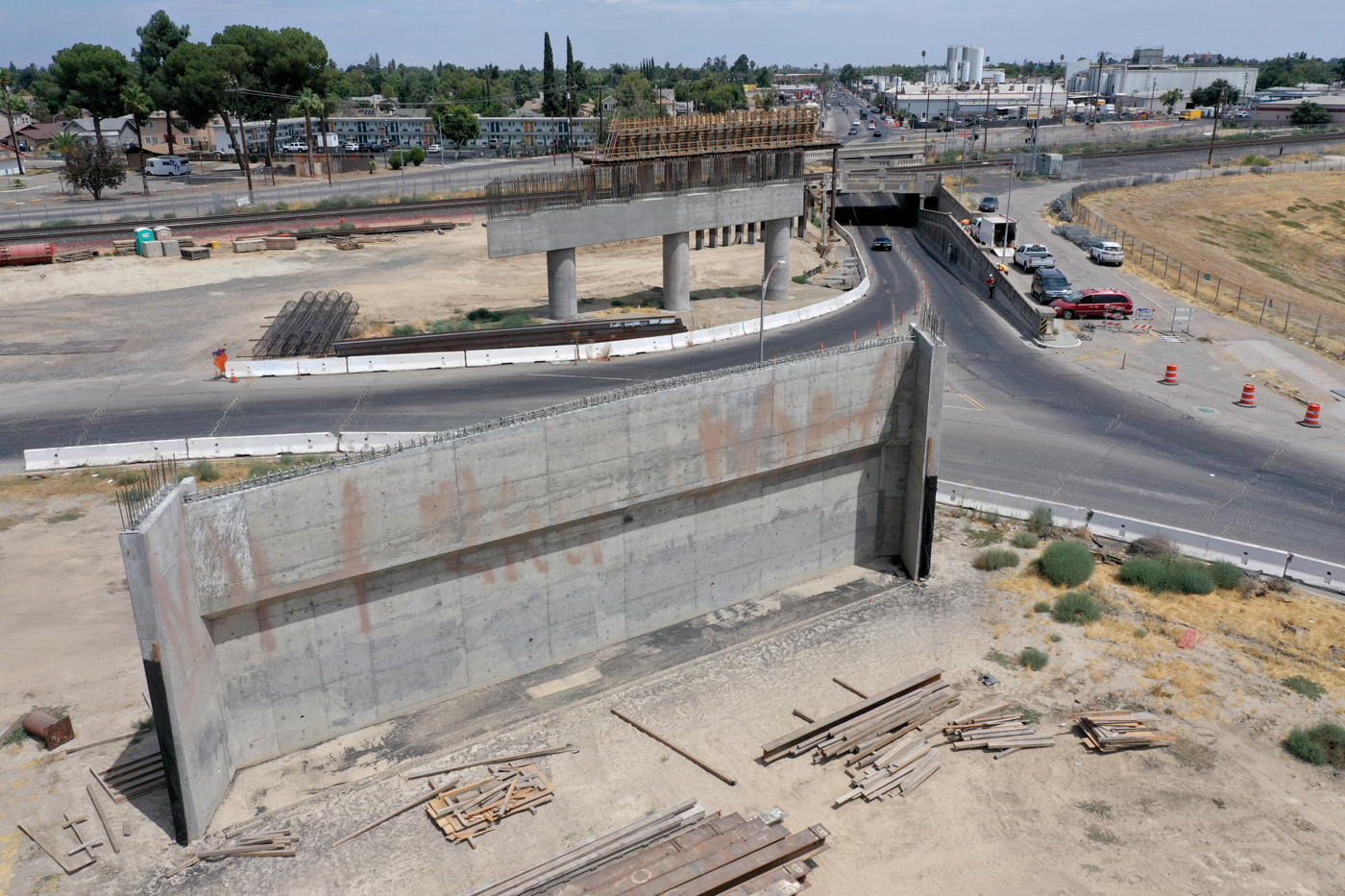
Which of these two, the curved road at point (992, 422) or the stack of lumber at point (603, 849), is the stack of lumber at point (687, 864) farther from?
the curved road at point (992, 422)

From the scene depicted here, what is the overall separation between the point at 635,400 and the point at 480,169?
9894 centimetres

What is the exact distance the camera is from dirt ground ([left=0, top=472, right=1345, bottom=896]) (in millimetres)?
17203

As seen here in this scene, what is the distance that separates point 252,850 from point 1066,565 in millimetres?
20318

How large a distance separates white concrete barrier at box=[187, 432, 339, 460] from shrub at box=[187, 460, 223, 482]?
3.56 ft

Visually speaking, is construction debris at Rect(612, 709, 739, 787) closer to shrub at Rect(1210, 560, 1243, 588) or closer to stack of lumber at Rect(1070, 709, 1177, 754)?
stack of lumber at Rect(1070, 709, 1177, 754)

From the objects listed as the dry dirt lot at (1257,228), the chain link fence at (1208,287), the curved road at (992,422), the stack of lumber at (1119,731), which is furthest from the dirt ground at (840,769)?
the dry dirt lot at (1257,228)

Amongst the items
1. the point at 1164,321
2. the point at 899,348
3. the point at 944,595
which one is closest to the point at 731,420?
the point at 899,348

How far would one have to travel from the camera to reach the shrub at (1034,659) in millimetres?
22953

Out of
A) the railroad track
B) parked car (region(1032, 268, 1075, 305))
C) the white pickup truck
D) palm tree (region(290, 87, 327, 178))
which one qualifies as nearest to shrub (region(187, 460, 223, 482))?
the railroad track

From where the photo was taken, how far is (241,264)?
61094 millimetres

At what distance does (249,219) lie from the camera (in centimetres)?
7269

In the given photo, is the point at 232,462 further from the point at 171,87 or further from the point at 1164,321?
the point at 171,87

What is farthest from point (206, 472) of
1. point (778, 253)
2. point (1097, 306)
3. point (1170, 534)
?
point (1097, 306)

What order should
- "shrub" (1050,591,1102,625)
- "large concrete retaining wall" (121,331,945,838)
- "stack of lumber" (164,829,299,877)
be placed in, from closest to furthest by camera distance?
"stack of lumber" (164,829,299,877) → "large concrete retaining wall" (121,331,945,838) → "shrub" (1050,591,1102,625)
